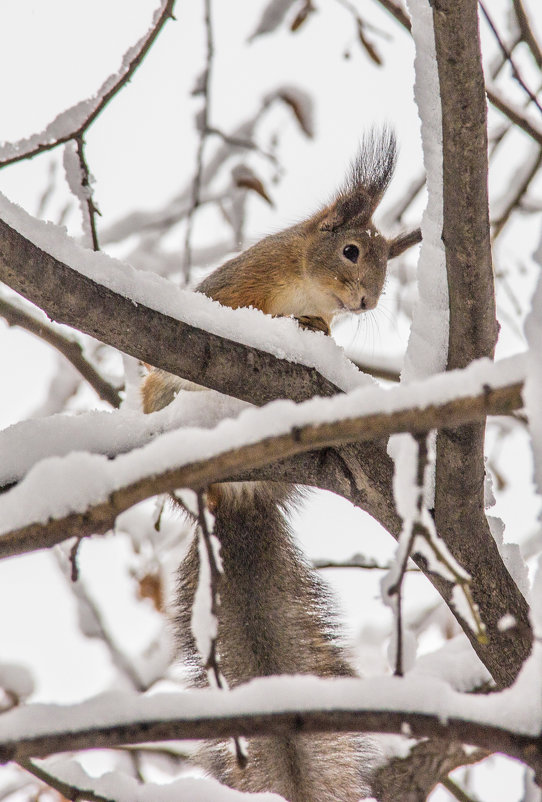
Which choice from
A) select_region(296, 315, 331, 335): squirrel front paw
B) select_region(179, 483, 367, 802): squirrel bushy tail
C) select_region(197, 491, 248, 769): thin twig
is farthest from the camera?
select_region(296, 315, 331, 335): squirrel front paw

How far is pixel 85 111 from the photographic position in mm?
1456

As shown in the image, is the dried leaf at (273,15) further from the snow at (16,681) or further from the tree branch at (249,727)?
the tree branch at (249,727)

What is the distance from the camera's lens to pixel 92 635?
281 centimetres

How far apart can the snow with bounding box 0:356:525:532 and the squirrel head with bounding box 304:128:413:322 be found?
120cm

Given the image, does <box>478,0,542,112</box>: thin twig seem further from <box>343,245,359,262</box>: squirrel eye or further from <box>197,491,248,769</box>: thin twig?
<box>197,491,248,769</box>: thin twig

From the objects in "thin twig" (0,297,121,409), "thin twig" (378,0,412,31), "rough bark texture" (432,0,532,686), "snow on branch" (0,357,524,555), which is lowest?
"snow on branch" (0,357,524,555)

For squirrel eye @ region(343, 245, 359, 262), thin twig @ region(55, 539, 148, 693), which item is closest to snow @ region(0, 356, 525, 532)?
squirrel eye @ region(343, 245, 359, 262)

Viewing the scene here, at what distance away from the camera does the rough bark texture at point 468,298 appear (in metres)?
0.96

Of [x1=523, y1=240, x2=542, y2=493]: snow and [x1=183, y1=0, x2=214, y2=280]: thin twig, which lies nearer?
[x1=523, y1=240, x2=542, y2=493]: snow

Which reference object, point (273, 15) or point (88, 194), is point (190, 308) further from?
point (273, 15)

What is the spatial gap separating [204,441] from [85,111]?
36.5 inches

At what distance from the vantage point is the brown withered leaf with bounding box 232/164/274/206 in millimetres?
2198

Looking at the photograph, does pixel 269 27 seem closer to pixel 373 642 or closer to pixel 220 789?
pixel 373 642

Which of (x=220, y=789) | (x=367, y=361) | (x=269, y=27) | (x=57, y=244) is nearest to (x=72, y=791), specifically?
(x=220, y=789)
